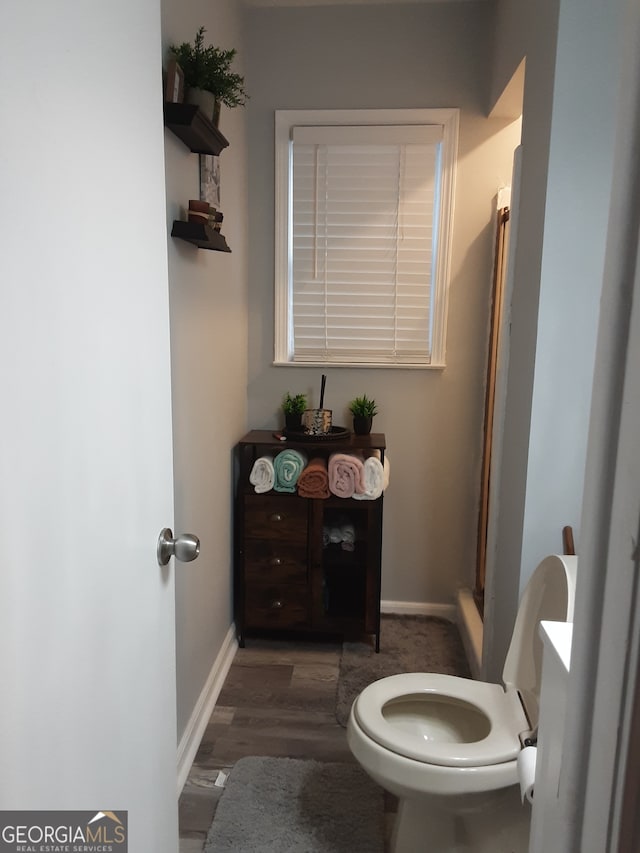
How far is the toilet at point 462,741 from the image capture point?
1369mm

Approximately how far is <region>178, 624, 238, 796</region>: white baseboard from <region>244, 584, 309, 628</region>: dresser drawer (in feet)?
0.44

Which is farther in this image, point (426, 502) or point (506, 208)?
point (426, 502)

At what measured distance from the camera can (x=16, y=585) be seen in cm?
65

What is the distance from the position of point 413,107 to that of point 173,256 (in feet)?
4.93

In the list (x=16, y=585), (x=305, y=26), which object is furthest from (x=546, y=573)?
(x=305, y=26)

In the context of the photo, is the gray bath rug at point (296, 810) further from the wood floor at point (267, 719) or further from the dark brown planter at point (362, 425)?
the dark brown planter at point (362, 425)

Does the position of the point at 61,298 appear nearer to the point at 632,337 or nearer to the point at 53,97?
the point at 53,97

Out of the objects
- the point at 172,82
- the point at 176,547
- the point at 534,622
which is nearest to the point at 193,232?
the point at 172,82

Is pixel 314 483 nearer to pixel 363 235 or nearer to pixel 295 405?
pixel 295 405

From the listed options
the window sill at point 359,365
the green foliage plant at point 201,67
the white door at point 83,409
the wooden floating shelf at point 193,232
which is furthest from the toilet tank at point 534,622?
the green foliage plant at point 201,67

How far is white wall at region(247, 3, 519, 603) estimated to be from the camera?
2566 mm

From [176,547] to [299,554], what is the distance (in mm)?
1484

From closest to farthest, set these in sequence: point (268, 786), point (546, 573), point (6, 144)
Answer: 1. point (6, 144)
2. point (546, 573)
3. point (268, 786)

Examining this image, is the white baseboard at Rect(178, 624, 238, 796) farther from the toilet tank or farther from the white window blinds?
the white window blinds
